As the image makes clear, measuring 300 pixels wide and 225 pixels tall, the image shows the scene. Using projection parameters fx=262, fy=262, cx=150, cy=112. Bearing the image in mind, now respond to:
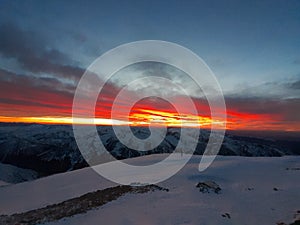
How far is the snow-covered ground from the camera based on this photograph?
18234 mm

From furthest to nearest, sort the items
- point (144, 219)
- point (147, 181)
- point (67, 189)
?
point (67, 189) < point (147, 181) < point (144, 219)

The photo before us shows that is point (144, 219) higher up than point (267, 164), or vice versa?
point (267, 164)

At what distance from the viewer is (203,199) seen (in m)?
22.1

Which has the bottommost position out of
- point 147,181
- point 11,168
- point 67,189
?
point 11,168

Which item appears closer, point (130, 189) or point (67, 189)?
point (130, 189)

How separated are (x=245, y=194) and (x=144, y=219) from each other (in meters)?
10.4

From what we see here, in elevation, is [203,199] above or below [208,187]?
below

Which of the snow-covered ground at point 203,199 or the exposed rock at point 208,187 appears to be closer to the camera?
the snow-covered ground at point 203,199

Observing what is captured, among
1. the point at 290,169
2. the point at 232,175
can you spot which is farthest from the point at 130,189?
the point at 290,169

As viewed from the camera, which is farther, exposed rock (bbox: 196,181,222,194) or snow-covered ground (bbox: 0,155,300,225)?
exposed rock (bbox: 196,181,222,194)

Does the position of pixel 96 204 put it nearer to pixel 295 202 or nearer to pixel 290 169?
pixel 295 202

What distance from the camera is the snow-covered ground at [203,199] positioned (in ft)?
59.8

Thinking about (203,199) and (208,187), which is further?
(208,187)

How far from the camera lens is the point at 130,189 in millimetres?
25250
